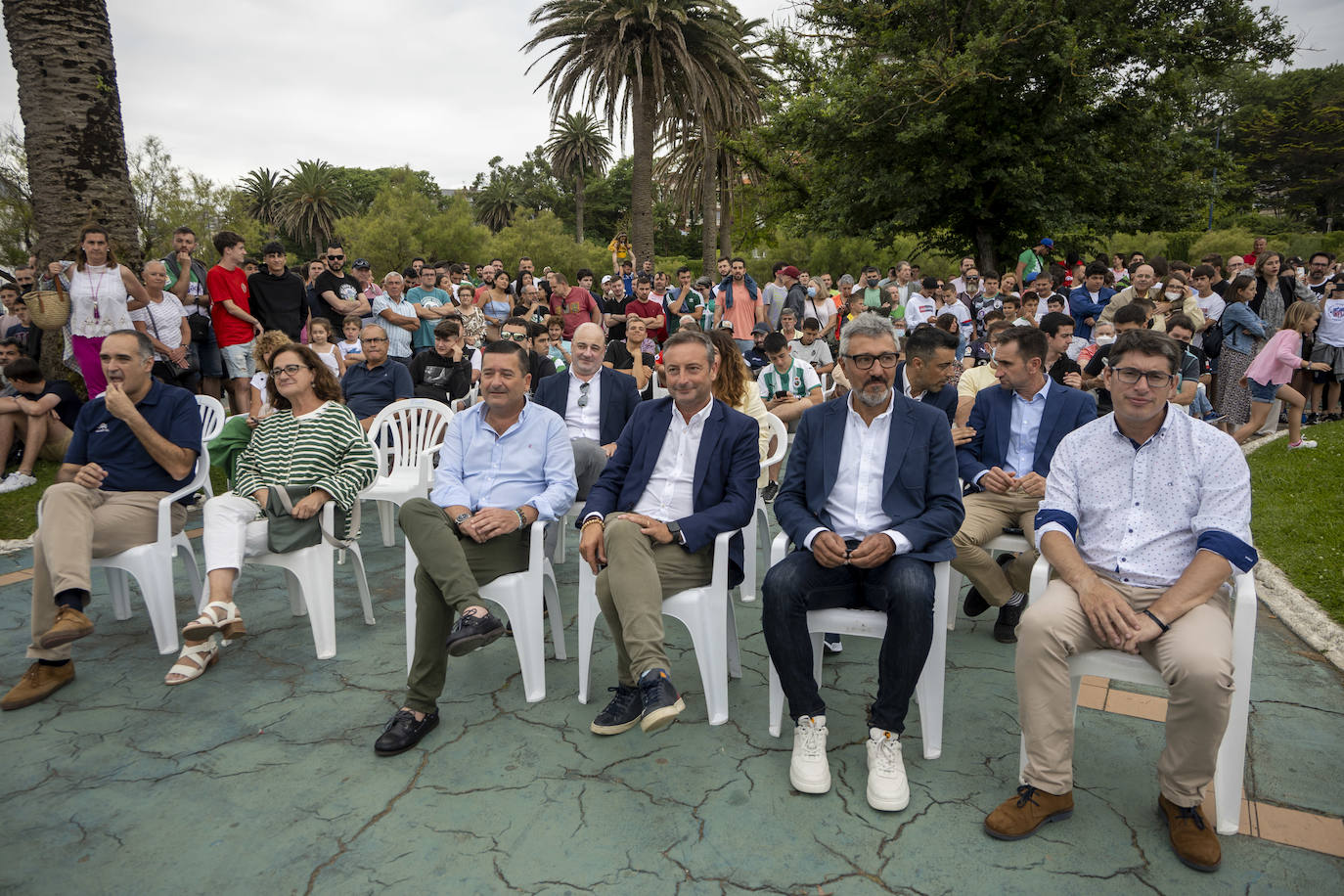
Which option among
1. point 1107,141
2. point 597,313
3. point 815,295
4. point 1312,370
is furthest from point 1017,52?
point 597,313

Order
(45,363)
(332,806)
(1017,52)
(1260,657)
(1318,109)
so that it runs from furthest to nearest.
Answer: (1318,109)
(1017,52)
(45,363)
(1260,657)
(332,806)

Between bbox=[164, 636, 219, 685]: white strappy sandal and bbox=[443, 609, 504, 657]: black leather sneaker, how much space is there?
1.33 metres

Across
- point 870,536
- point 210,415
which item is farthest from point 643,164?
point 870,536

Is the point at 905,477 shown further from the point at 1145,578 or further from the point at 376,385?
the point at 376,385

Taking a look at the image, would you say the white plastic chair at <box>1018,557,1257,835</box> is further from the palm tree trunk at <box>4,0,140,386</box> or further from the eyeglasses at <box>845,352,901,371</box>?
the palm tree trunk at <box>4,0,140,386</box>

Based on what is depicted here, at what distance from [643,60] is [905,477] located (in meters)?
16.1

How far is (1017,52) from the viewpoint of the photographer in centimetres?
1364

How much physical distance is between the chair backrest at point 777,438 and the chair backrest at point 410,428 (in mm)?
2235

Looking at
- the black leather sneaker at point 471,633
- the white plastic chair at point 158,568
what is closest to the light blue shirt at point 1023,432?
the black leather sneaker at point 471,633

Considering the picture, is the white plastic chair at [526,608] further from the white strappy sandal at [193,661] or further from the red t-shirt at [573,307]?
the red t-shirt at [573,307]

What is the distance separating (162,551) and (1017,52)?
15.4m

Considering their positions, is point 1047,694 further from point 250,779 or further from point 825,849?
point 250,779

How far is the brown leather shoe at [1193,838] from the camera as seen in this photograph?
2.06 meters

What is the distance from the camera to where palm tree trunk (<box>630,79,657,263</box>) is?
16.5 metres
